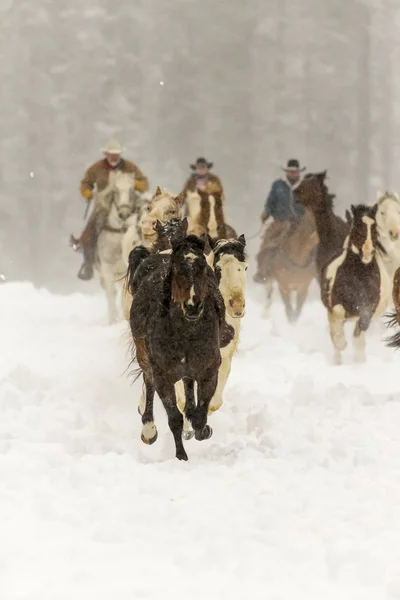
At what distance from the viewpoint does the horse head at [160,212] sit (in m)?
9.44

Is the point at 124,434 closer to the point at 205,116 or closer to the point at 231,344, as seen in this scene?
the point at 231,344

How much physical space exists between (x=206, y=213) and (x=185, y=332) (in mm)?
6313

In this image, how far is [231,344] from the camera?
9.15 m

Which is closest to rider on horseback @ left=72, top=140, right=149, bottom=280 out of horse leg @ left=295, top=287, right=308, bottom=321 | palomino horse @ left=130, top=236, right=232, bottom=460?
horse leg @ left=295, top=287, right=308, bottom=321

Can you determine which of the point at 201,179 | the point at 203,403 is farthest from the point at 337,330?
the point at 203,403

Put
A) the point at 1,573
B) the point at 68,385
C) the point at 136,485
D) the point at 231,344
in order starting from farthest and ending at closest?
→ the point at 68,385 → the point at 231,344 → the point at 136,485 → the point at 1,573

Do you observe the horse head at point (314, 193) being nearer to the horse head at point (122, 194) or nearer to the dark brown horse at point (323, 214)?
the dark brown horse at point (323, 214)

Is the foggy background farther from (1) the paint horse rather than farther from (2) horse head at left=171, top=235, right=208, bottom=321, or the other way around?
(2) horse head at left=171, top=235, right=208, bottom=321

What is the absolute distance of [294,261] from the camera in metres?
17.6

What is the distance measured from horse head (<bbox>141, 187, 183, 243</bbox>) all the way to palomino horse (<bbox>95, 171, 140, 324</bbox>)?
5.69 m

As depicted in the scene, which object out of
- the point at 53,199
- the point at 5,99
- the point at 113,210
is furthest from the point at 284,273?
the point at 5,99

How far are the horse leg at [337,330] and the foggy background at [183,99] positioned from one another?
24.5 meters

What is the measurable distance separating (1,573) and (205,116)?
3570 centimetres

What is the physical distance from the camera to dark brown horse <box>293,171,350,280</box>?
47.7 feet
